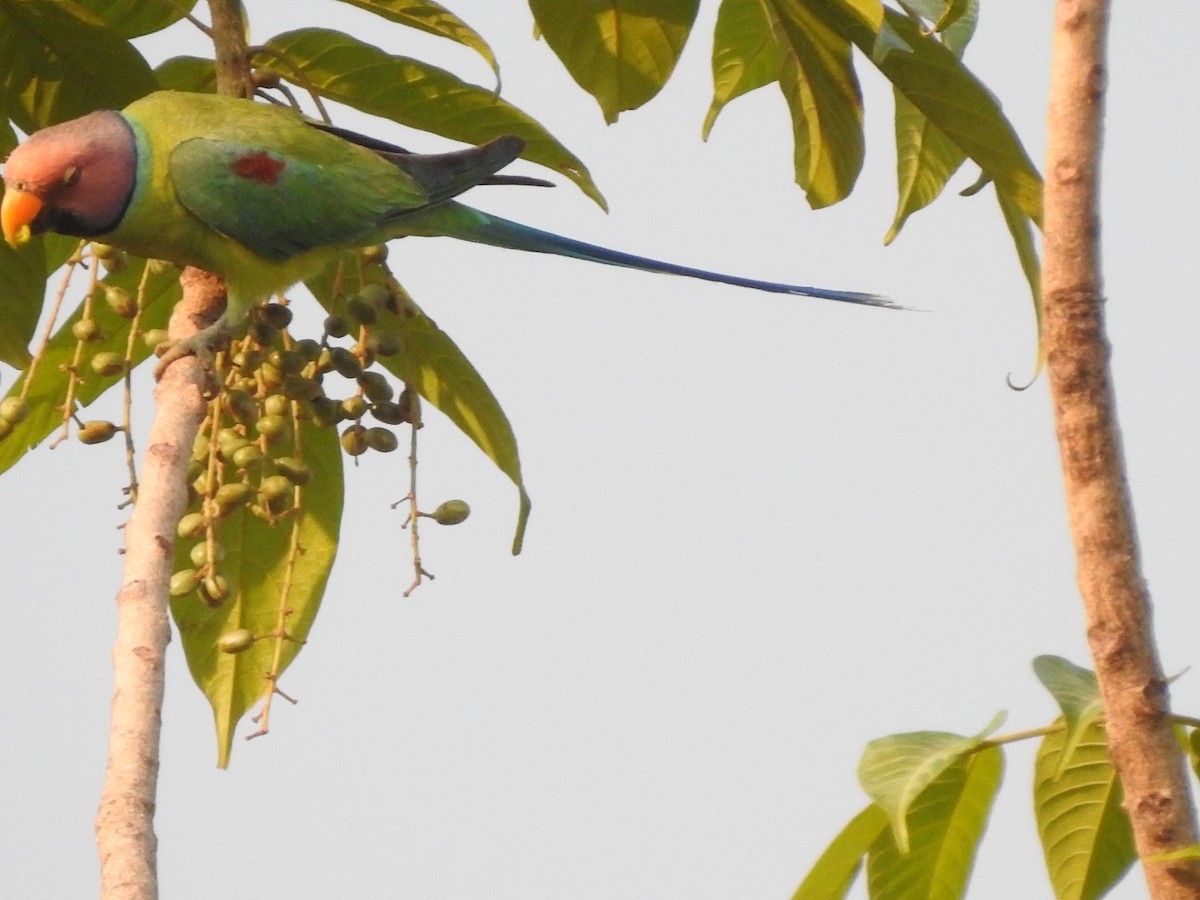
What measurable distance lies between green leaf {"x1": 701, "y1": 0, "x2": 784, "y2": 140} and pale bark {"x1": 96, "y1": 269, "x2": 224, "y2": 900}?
3.60ft

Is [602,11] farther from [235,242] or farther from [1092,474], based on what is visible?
[1092,474]

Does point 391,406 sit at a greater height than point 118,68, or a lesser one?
lesser

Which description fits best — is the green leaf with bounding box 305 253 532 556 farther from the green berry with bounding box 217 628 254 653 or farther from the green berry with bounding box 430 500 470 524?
the green berry with bounding box 217 628 254 653

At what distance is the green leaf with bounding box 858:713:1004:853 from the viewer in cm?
126

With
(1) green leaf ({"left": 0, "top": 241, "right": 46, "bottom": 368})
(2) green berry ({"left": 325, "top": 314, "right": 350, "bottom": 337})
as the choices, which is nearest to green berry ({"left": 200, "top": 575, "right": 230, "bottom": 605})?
(2) green berry ({"left": 325, "top": 314, "right": 350, "bottom": 337})

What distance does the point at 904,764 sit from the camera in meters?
1.33

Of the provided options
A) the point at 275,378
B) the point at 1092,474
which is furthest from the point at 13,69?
the point at 1092,474

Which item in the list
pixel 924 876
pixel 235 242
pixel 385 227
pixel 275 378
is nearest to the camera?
pixel 924 876

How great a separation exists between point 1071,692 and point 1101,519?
21 centimetres

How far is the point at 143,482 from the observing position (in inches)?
58.7

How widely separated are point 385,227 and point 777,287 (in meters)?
0.68

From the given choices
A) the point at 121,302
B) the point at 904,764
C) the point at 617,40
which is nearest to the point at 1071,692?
the point at 904,764

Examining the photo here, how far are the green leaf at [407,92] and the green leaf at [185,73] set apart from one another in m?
0.17

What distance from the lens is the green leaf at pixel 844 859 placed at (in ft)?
5.22
